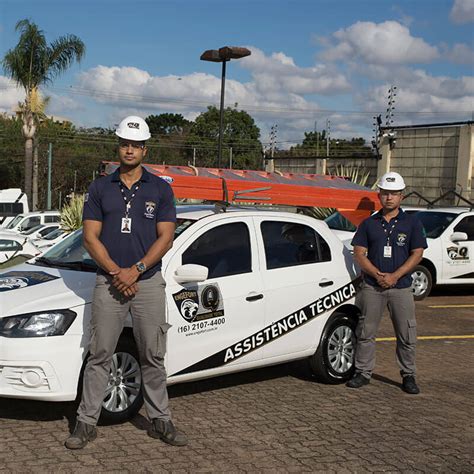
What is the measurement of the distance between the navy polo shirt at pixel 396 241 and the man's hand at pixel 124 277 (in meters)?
2.74

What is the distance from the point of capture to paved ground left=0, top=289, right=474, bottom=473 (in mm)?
4621

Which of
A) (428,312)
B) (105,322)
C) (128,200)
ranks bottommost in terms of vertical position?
(428,312)

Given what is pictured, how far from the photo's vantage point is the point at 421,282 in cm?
1247

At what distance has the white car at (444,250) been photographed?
12484 mm

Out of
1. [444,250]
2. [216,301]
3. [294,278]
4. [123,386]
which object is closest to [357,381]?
[294,278]

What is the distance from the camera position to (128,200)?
15.4 feet

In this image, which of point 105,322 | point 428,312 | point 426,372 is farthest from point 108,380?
point 428,312

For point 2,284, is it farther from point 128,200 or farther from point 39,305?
point 128,200

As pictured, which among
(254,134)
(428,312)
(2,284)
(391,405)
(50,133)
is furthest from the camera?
(254,134)

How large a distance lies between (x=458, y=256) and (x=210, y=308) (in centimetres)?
835

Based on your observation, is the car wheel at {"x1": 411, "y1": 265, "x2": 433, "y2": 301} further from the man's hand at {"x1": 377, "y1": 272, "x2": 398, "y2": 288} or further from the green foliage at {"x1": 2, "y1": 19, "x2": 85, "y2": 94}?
the green foliage at {"x1": 2, "y1": 19, "x2": 85, "y2": 94}

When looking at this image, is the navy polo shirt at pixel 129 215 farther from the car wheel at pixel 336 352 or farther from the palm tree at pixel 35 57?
the palm tree at pixel 35 57

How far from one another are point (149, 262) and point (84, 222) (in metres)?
0.50

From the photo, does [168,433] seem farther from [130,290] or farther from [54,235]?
[54,235]
